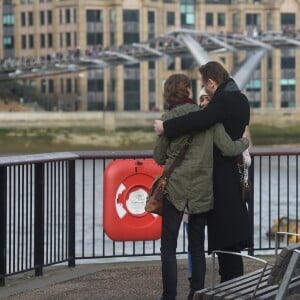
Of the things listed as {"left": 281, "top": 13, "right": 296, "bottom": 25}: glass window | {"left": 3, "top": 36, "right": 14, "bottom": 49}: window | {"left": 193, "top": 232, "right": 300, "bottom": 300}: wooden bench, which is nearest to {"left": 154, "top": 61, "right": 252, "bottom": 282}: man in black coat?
{"left": 193, "top": 232, "right": 300, "bottom": 300}: wooden bench

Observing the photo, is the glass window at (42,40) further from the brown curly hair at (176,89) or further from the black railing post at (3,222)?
the brown curly hair at (176,89)

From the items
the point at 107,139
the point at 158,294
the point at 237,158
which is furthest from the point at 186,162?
the point at 107,139

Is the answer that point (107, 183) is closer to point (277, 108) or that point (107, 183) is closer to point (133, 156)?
point (133, 156)

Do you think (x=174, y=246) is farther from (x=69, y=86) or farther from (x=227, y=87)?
(x=69, y=86)

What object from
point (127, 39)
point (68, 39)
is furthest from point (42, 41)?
point (127, 39)

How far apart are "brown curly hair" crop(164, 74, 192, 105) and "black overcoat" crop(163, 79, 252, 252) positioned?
0.56 ft

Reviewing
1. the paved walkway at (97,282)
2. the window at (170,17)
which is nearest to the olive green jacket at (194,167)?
the paved walkway at (97,282)

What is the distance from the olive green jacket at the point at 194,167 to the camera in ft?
18.2

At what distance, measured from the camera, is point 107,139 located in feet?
245

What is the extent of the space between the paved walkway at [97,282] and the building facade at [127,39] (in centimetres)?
6908

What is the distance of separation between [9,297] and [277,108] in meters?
72.8

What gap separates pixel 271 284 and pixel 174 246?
1317mm

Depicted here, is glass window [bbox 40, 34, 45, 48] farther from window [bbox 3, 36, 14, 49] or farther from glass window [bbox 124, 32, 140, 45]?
glass window [bbox 124, 32, 140, 45]

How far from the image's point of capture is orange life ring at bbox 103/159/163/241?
7.49m
